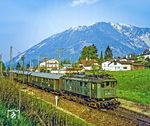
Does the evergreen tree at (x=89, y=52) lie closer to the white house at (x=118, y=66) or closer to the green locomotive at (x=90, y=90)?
the white house at (x=118, y=66)

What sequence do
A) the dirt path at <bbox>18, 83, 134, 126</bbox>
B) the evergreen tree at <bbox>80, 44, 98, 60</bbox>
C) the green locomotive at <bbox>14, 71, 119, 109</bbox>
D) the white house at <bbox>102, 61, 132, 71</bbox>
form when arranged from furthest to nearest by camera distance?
the evergreen tree at <bbox>80, 44, 98, 60</bbox>, the white house at <bbox>102, 61, 132, 71</bbox>, the green locomotive at <bbox>14, 71, 119, 109</bbox>, the dirt path at <bbox>18, 83, 134, 126</bbox>

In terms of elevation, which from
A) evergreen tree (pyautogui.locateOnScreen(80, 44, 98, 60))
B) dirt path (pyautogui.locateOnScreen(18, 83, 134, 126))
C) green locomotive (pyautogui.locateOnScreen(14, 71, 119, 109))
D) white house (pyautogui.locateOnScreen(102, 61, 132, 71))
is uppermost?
evergreen tree (pyautogui.locateOnScreen(80, 44, 98, 60))

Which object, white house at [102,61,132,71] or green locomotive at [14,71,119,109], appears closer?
green locomotive at [14,71,119,109]

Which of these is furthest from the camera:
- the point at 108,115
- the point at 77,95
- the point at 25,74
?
the point at 25,74

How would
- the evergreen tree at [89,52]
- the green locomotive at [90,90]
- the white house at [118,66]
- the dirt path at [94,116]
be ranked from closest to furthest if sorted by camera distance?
1. the dirt path at [94,116]
2. the green locomotive at [90,90]
3. the white house at [118,66]
4. the evergreen tree at [89,52]

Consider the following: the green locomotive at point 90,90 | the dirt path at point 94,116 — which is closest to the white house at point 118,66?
the green locomotive at point 90,90

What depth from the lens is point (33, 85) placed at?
229 ft

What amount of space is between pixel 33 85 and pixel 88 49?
235ft

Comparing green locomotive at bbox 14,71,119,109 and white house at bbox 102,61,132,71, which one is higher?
white house at bbox 102,61,132,71

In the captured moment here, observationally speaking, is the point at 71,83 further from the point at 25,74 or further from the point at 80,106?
the point at 25,74

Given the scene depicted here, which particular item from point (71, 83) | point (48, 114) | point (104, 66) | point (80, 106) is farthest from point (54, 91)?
point (104, 66)

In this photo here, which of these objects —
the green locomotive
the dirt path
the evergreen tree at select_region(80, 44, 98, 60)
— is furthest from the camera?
the evergreen tree at select_region(80, 44, 98, 60)

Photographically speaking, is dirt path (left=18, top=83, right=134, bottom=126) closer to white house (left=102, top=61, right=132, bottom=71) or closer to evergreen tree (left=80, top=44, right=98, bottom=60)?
white house (left=102, top=61, right=132, bottom=71)

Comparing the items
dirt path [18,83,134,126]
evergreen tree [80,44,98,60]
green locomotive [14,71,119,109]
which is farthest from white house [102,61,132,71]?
dirt path [18,83,134,126]
